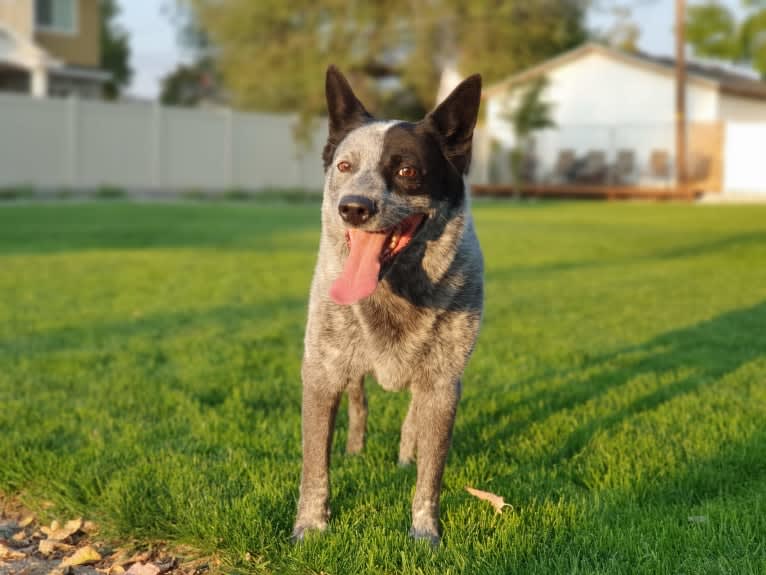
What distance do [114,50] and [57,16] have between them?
3120 cm

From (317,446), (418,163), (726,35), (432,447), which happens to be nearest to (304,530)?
(317,446)

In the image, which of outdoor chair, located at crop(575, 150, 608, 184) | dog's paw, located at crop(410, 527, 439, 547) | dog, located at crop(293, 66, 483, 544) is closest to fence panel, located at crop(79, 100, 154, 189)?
outdoor chair, located at crop(575, 150, 608, 184)

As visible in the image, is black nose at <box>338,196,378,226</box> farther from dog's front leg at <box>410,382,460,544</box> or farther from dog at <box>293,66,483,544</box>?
dog's front leg at <box>410,382,460,544</box>

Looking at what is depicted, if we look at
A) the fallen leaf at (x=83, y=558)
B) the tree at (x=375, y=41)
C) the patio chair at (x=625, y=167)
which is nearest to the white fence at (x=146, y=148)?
the tree at (x=375, y=41)

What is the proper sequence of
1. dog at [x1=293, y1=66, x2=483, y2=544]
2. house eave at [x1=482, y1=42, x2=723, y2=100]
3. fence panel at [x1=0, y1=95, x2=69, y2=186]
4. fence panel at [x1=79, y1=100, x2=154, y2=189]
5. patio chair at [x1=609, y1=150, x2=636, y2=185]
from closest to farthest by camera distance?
dog at [x1=293, y1=66, x2=483, y2=544], fence panel at [x1=0, y1=95, x2=69, y2=186], fence panel at [x1=79, y1=100, x2=154, y2=189], patio chair at [x1=609, y1=150, x2=636, y2=185], house eave at [x1=482, y1=42, x2=723, y2=100]

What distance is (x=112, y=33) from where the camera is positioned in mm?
61562

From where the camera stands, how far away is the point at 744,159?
33.1 meters

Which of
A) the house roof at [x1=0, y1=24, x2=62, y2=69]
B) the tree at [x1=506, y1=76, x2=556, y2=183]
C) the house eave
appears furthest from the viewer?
the house eave

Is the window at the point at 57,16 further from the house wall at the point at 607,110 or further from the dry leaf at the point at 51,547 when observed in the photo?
the dry leaf at the point at 51,547

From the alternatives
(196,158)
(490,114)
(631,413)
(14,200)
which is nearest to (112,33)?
(490,114)

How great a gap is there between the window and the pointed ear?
98.2ft

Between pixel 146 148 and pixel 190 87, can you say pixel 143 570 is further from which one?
pixel 190 87

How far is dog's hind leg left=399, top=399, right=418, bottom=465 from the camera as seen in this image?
12.4 feet

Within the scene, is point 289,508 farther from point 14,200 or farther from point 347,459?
point 14,200
